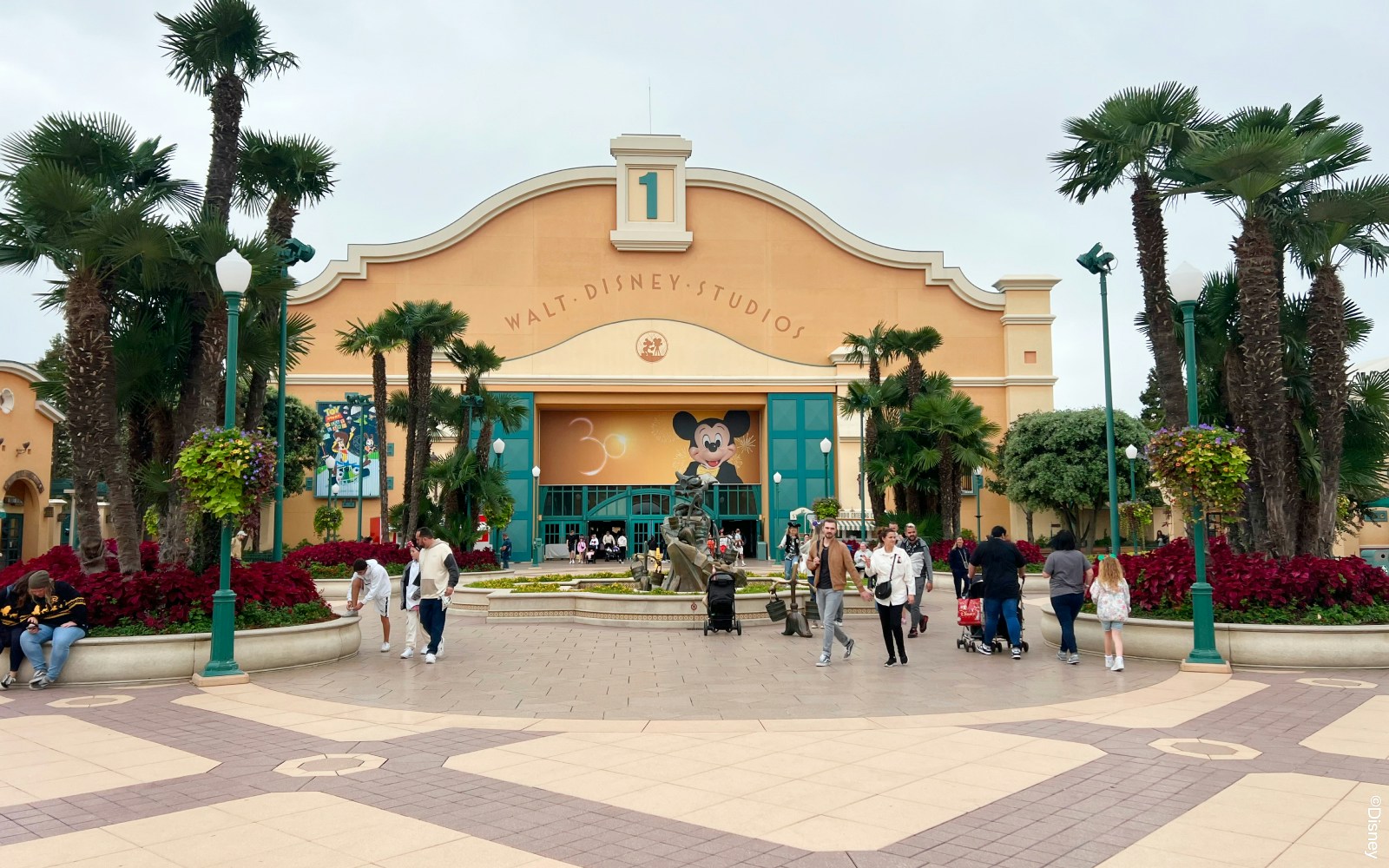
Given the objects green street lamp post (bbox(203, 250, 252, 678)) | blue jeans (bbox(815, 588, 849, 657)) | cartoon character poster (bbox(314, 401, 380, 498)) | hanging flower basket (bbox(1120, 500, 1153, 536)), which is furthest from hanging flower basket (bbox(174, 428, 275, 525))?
cartoon character poster (bbox(314, 401, 380, 498))

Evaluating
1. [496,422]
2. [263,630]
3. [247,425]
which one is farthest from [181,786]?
[496,422]

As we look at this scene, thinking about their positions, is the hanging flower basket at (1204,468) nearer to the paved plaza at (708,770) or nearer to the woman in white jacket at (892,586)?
the paved plaza at (708,770)

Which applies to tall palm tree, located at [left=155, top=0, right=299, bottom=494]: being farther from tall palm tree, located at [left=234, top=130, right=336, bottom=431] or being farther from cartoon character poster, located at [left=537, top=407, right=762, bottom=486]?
cartoon character poster, located at [left=537, top=407, right=762, bottom=486]

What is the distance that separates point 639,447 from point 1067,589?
3577cm

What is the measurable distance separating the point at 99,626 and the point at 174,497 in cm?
262

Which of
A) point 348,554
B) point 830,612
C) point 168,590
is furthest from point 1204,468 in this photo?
point 348,554

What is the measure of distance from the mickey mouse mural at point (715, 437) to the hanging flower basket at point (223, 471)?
35.7 metres

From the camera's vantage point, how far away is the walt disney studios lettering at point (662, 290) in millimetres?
46906

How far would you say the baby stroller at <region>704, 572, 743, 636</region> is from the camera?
1516cm

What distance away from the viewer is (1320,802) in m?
5.54

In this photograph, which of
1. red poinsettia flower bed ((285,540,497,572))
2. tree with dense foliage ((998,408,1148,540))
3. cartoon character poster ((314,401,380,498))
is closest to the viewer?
red poinsettia flower bed ((285,540,497,572))

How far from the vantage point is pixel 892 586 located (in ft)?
37.4

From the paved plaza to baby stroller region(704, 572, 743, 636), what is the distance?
3.92 m

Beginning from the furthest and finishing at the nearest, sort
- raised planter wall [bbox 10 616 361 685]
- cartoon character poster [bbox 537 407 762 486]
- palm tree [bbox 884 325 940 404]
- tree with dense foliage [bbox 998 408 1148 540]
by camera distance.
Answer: cartoon character poster [bbox 537 407 762 486]
tree with dense foliage [bbox 998 408 1148 540]
palm tree [bbox 884 325 940 404]
raised planter wall [bbox 10 616 361 685]
